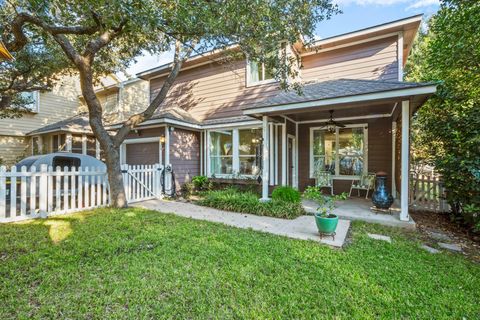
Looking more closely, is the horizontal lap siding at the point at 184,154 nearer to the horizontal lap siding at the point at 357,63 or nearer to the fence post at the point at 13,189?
the fence post at the point at 13,189

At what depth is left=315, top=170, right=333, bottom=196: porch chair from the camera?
862 centimetres

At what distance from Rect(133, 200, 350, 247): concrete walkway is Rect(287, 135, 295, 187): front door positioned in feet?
9.59

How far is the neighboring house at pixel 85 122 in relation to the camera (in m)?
11.6

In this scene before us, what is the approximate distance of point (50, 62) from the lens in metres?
8.32

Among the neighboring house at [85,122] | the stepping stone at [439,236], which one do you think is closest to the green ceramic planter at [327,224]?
the stepping stone at [439,236]

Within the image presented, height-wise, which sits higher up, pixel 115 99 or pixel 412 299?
pixel 115 99

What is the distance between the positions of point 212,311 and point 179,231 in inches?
93.7

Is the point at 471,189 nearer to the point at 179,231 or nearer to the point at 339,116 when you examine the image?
the point at 339,116

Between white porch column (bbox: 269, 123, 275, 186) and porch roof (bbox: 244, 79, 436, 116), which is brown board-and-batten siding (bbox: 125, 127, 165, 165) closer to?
white porch column (bbox: 269, 123, 275, 186)

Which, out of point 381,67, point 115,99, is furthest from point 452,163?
point 115,99

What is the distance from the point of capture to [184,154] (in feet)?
30.5

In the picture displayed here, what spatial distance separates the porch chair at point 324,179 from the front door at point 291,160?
934 mm

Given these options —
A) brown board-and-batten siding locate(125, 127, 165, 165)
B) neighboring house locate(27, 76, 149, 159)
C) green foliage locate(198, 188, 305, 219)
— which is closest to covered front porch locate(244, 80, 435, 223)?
green foliage locate(198, 188, 305, 219)

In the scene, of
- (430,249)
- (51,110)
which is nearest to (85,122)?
(51,110)
